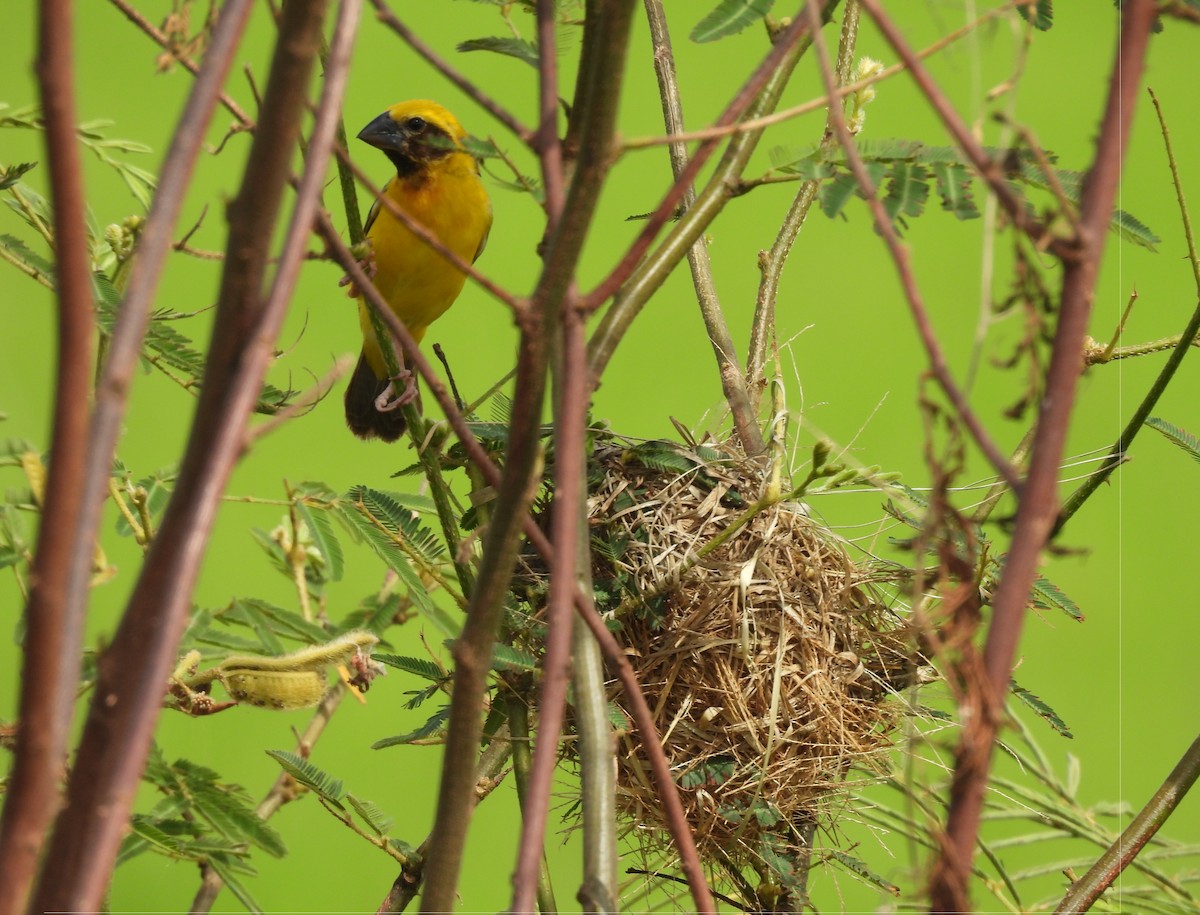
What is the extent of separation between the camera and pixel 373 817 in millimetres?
1549

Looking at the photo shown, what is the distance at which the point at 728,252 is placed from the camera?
382 centimetres

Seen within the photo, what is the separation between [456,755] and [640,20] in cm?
203

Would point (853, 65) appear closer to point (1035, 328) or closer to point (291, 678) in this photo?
point (291, 678)

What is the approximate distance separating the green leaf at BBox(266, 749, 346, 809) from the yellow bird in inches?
55.9

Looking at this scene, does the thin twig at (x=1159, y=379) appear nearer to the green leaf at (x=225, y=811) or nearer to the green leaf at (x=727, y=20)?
the green leaf at (x=727, y=20)

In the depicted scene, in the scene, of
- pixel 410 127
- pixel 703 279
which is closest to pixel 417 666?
pixel 703 279

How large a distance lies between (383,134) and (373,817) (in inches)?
71.2

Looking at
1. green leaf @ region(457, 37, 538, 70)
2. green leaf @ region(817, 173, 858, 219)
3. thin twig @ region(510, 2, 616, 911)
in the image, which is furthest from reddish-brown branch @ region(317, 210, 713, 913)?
green leaf @ region(817, 173, 858, 219)

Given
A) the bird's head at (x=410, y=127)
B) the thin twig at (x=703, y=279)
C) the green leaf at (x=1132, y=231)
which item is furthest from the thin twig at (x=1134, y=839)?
the bird's head at (x=410, y=127)

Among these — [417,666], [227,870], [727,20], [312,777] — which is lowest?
[227,870]

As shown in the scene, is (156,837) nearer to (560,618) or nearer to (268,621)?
(268,621)

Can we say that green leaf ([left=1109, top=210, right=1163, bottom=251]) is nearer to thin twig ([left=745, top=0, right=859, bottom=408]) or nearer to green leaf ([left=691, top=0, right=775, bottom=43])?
green leaf ([left=691, top=0, right=775, bottom=43])

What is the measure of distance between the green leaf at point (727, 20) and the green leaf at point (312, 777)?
2.99ft

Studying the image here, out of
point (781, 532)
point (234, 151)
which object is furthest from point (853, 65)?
point (234, 151)
